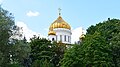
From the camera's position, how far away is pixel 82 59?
1491 inches

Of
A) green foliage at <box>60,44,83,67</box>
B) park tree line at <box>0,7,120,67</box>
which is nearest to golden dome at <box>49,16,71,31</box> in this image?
park tree line at <box>0,7,120,67</box>

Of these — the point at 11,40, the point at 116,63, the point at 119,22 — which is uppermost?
the point at 119,22

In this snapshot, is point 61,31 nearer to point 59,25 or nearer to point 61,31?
point 61,31

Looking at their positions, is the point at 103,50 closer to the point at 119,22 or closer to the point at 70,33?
the point at 119,22

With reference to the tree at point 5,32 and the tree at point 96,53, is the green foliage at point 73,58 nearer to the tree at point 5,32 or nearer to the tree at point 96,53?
the tree at point 96,53

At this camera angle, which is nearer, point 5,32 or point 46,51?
point 5,32

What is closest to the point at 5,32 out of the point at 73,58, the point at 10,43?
Answer: the point at 10,43

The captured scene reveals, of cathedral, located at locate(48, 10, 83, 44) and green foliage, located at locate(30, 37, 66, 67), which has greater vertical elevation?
cathedral, located at locate(48, 10, 83, 44)

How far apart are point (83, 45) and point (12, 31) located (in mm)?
8662

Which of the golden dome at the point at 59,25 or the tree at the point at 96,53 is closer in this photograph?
the tree at the point at 96,53

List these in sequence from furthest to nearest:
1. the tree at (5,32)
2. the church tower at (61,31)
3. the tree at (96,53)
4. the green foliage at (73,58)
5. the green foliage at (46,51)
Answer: the church tower at (61,31)
the green foliage at (46,51)
the green foliage at (73,58)
the tree at (96,53)
the tree at (5,32)

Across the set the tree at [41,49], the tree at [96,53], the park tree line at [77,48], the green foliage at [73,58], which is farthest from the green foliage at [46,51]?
the tree at [96,53]

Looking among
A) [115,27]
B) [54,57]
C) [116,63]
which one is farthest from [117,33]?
[54,57]

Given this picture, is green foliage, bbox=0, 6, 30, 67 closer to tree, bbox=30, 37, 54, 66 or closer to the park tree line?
the park tree line
